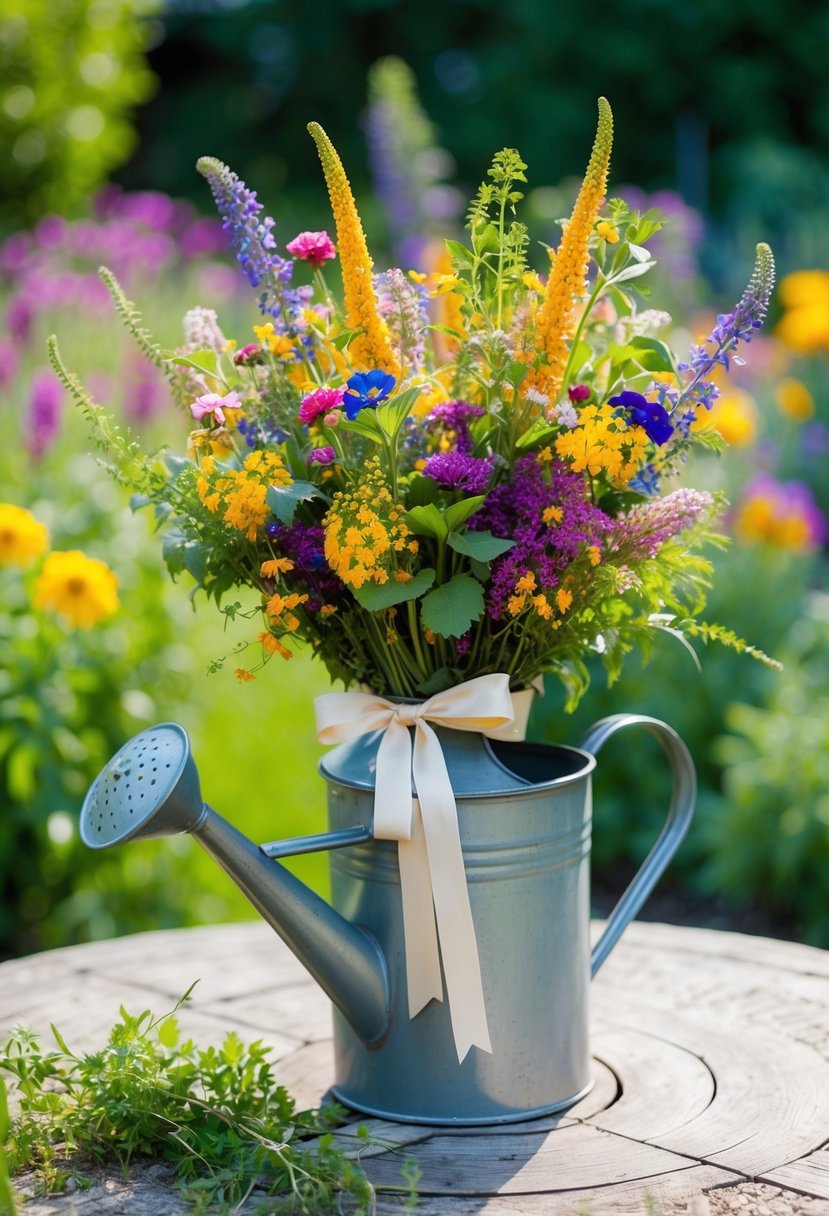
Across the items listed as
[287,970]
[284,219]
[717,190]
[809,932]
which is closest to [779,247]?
[717,190]

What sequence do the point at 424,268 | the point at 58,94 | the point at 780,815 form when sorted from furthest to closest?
the point at 58,94
the point at 424,268
the point at 780,815

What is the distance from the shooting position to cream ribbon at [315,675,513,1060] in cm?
149

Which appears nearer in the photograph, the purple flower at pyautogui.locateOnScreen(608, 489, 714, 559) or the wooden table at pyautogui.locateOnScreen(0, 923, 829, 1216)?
the wooden table at pyautogui.locateOnScreen(0, 923, 829, 1216)

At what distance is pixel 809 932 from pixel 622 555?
2.23m

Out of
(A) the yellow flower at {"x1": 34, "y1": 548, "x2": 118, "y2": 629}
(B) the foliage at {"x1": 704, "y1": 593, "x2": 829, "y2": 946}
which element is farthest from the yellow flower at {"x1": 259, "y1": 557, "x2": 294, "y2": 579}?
(B) the foliage at {"x1": 704, "y1": 593, "x2": 829, "y2": 946}

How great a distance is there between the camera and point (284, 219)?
1150 cm

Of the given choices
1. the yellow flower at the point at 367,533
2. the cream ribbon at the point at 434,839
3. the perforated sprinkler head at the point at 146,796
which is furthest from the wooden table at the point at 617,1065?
the yellow flower at the point at 367,533

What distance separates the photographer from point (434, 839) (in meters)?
1.48

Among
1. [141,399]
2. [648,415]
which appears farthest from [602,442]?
[141,399]

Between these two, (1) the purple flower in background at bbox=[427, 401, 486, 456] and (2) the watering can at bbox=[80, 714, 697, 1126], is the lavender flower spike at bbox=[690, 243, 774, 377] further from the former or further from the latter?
(2) the watering can at bbox=[80, 714, 697, 1126]

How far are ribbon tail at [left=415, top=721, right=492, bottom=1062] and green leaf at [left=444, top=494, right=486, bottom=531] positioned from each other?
0.28 m

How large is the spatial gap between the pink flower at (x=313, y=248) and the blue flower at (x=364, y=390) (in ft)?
0.75

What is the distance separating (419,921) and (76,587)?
1.58 metres

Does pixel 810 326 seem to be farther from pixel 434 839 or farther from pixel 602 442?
pixel 434 839
